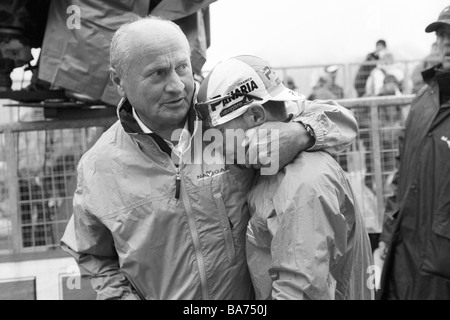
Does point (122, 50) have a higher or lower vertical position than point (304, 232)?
higher

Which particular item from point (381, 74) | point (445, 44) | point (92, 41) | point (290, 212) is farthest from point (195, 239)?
point (381, 74)

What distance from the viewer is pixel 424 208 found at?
521 cm

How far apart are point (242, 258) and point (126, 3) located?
8.05 ft

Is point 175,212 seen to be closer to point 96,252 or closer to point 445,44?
point 96,252

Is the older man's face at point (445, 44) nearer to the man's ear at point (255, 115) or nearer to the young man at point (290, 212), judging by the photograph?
the young man at point (290, 212)

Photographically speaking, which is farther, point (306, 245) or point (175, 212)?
point (175, 212)

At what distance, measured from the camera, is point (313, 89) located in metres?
8.04

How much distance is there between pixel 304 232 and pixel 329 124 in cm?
54

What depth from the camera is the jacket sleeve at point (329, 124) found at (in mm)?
3070

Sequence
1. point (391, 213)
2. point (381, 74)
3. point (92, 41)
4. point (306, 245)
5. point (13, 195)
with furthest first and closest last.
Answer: point (381, 74)
point (13, 195)
point (391, 213)
point (92, 41)
point (306, 245)

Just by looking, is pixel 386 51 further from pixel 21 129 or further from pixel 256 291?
pixel 256 291

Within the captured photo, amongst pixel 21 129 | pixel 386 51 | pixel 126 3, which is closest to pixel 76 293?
pixel 21 129

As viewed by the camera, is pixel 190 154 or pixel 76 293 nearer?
pixel 190 154

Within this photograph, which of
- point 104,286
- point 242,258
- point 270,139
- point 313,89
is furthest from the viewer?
point 313,89
